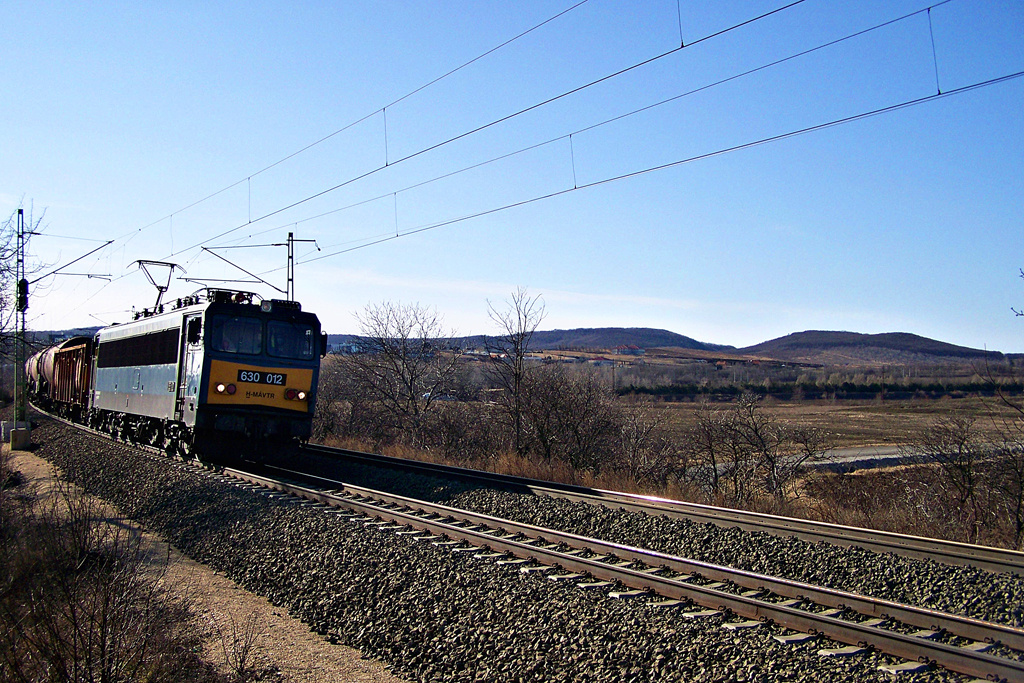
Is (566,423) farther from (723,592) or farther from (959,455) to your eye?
(723,592)

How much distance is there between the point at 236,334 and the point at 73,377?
755 inches

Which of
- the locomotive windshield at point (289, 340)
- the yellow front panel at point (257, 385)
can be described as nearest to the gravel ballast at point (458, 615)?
the yellow front panel at point (257, 385)

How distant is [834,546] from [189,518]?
984 centimetres

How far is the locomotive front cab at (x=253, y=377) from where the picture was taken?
15.7m

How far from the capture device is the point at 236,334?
16094 mm

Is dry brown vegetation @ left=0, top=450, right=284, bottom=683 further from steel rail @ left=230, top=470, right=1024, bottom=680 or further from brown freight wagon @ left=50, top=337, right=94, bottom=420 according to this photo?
brown freight wagon @ left=50, top=337, right=94, bottom=420

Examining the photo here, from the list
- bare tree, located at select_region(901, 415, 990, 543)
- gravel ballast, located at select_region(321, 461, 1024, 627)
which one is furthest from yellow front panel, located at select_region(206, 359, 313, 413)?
bare tree, located at select_region(901, 415, 990, 543)

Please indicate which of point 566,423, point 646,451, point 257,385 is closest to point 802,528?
point 257,385

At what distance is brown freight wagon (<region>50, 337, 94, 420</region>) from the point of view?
91.5 feet

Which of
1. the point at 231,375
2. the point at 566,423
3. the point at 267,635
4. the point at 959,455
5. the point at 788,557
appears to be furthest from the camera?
the point at 566,423

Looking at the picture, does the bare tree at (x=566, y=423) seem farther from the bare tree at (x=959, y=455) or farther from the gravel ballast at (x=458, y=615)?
the gravel ballast at (x=458, y=615)

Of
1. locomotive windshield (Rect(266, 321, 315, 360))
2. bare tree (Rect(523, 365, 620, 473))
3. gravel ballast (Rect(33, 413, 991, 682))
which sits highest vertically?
locomotive windshield (Rect(266, 321, 315, 360))

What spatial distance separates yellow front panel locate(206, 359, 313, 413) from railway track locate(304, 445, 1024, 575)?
15.7 ft

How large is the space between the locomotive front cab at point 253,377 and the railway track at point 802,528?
15.5 ft
